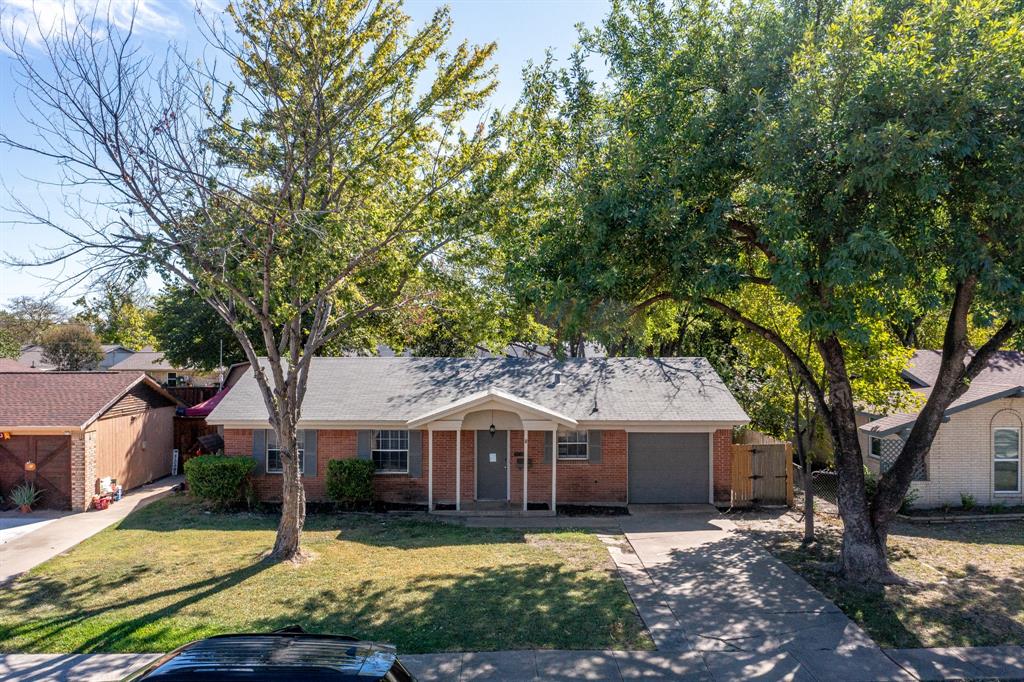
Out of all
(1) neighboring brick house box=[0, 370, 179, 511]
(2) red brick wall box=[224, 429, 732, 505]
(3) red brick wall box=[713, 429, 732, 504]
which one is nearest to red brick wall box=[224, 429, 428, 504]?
(2) red brick wall box=[224, 429, 732, 505]

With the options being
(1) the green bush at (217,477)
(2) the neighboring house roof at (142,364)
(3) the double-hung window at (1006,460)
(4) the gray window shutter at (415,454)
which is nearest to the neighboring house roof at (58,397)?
(1) the green bush at (217,477)

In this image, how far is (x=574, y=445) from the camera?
17594 mm

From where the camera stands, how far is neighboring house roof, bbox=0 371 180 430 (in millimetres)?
16391

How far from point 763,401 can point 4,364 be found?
32.8 meters

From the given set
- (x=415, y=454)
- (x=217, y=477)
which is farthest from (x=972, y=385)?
(x=217, y=477)

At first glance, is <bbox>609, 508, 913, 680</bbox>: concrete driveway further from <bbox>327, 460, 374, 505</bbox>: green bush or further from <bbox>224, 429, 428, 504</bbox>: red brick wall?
<bbox>327, 460, 374, 505</bbox>: green bush

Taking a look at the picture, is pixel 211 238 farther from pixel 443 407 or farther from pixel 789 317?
pixel 789 317

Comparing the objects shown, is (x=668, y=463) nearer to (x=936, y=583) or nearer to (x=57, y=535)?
(x=936, y=583)

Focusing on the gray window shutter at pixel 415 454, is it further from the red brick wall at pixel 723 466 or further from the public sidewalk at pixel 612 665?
the public sidewalk at pixel 612 665

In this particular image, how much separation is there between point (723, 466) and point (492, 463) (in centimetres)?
616

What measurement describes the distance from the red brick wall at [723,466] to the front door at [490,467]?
560cm

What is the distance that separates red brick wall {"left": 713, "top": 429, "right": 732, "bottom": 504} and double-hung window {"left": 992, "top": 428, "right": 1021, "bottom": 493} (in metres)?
6.49

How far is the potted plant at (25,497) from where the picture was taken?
16.1m

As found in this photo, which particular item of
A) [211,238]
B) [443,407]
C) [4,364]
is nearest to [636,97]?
[211,238]
